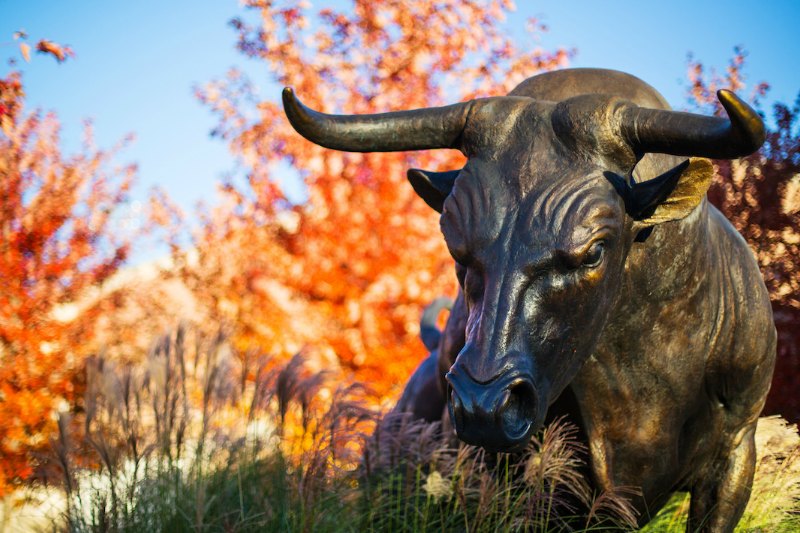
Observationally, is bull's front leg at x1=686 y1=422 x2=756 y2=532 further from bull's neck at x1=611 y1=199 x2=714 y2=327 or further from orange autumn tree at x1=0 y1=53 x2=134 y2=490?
orange autumn tree at x1=0 y1=53 x2=134 y2=490

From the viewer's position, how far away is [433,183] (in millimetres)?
3229

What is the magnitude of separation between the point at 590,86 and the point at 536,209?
1045mm

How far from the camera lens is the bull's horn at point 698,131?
8.26 ft

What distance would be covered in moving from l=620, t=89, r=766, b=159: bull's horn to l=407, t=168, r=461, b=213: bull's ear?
25.1 inches

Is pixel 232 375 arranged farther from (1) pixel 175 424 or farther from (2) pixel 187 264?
(2) pixel 187 264

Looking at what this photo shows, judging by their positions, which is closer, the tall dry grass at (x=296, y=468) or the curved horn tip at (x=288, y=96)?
the curved horn tip at (x=288, y=96)

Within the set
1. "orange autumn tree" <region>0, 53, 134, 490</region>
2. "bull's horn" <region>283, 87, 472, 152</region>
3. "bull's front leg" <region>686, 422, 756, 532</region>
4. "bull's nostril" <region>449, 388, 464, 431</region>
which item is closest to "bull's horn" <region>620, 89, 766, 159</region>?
"bull's horn" <region>283, 87, 472, 152</region>

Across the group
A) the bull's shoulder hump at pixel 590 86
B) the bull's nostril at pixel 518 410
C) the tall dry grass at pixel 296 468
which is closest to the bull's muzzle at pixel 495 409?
the bull's nostril at pixel 518 410

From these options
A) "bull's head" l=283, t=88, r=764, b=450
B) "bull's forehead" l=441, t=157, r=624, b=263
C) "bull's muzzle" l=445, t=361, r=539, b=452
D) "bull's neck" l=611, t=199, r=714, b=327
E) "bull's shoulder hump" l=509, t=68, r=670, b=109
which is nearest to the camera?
"bull's muzzle" l=445, t=361, r=539, b=452

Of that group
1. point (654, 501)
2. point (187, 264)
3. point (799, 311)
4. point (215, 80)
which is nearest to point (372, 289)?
point (187, 264)

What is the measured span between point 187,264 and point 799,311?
703cm

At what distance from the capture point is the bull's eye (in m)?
2.75

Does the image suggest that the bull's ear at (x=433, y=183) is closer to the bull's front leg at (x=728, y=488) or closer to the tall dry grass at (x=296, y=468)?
the tall dry grass at (x=296, y=468)

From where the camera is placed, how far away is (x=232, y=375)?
4.43 m
